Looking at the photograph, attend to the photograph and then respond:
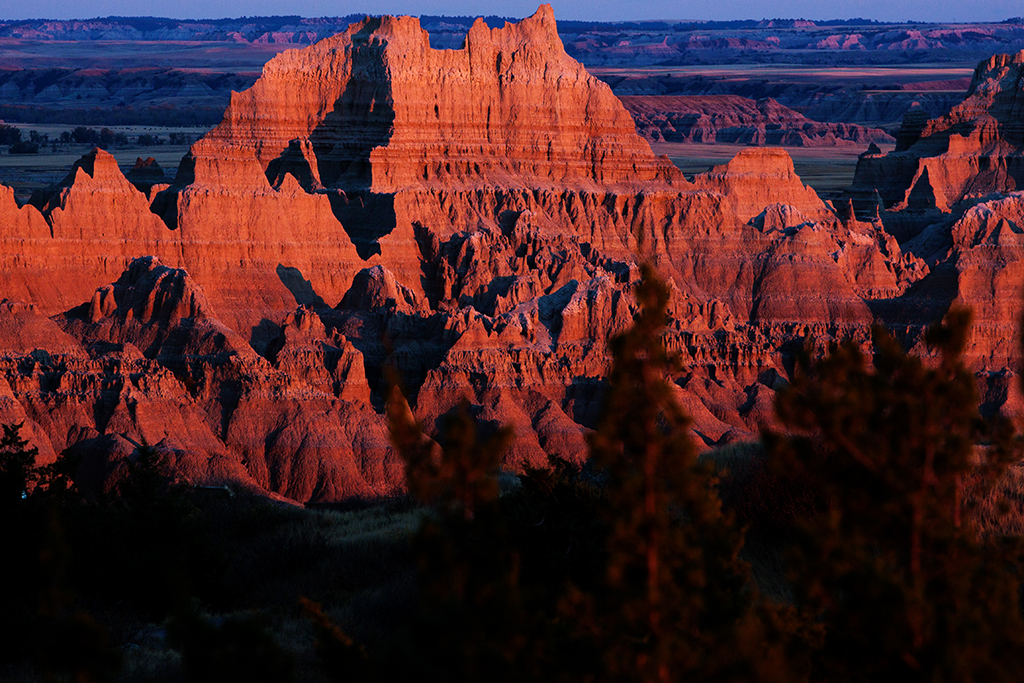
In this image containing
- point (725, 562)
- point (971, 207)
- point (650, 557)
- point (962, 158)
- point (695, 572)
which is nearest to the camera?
point (650, 557)

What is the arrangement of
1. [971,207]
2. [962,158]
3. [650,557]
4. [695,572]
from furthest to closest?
[962,158]
[971,207]
[695,572]
[650,557]

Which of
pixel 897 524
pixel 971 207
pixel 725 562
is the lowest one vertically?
pixel 725 562

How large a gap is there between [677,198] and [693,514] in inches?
2565

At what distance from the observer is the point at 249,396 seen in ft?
161

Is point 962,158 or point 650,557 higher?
point 962,158

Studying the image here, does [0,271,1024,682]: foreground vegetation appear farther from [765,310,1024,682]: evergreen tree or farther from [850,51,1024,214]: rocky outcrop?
[850,51,1024,214]: rocky outcrop

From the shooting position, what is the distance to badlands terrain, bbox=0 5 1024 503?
48531mm

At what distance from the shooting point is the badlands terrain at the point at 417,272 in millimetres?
48531

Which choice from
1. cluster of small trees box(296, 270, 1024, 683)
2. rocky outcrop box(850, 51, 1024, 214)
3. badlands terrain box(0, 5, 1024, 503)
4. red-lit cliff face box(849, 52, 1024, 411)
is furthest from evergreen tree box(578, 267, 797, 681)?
rocky outcrop box(850, 51, 1024, 214)

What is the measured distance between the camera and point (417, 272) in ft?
217

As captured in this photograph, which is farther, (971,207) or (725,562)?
(971,207)

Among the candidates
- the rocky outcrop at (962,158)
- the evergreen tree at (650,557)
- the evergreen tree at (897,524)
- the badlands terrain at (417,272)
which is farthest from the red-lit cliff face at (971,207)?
the evergreen tree at (650,557)

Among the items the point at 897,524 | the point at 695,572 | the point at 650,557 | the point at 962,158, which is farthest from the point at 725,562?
the point at 962,158

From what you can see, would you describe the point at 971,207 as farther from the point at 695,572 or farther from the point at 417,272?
the point at 695,572
